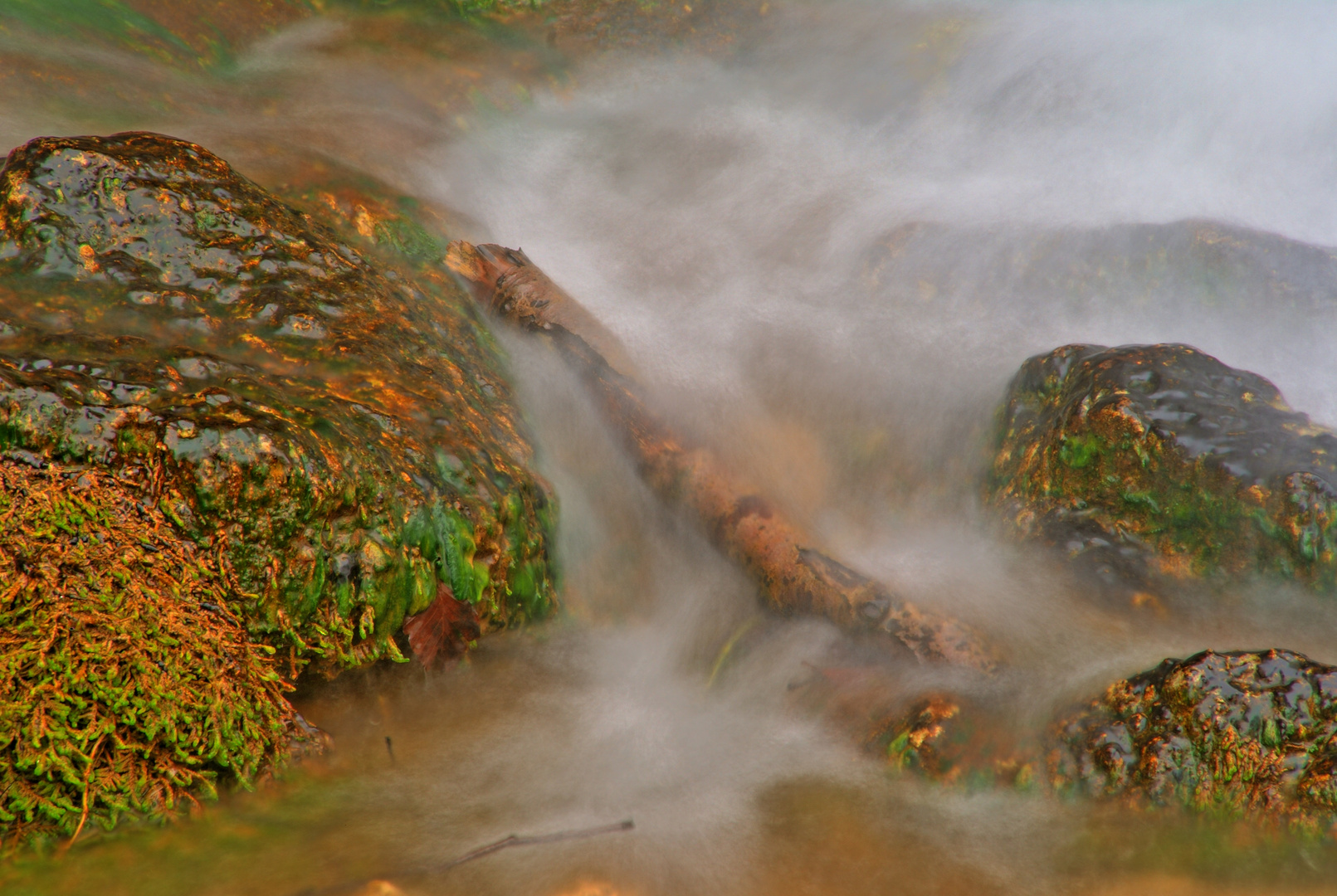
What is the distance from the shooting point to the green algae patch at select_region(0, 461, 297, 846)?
247 centimetres

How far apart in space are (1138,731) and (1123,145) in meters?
7.79

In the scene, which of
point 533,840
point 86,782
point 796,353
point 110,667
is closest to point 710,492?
point 796,353

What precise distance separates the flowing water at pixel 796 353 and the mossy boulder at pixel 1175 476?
262 mm

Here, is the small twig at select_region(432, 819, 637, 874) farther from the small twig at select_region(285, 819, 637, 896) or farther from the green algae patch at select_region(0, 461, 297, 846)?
the green algae patch at select_region(0, 461, 297, 846)

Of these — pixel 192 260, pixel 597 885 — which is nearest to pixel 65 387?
pixel 192 260

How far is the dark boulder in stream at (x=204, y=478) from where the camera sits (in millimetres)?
2609

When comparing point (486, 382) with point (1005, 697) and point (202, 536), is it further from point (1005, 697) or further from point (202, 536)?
point (1005, 697)

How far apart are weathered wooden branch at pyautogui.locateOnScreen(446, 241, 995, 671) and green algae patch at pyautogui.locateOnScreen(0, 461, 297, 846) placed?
2.48 metres

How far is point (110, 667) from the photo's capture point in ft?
8.56

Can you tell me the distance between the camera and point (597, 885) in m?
2.81

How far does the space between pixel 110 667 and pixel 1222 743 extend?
4.29 meters

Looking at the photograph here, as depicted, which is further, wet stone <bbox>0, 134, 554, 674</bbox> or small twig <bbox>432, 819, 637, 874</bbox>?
wet stone <bbox>0, 134, 554, 674</bbox>

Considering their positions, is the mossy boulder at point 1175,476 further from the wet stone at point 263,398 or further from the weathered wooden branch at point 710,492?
the wet stone at point 263,398

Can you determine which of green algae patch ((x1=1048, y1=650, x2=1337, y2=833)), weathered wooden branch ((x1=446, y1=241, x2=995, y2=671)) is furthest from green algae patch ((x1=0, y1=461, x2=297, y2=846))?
green algae patch ((x1=1048, y1=650, x2=1337, y2=833))
